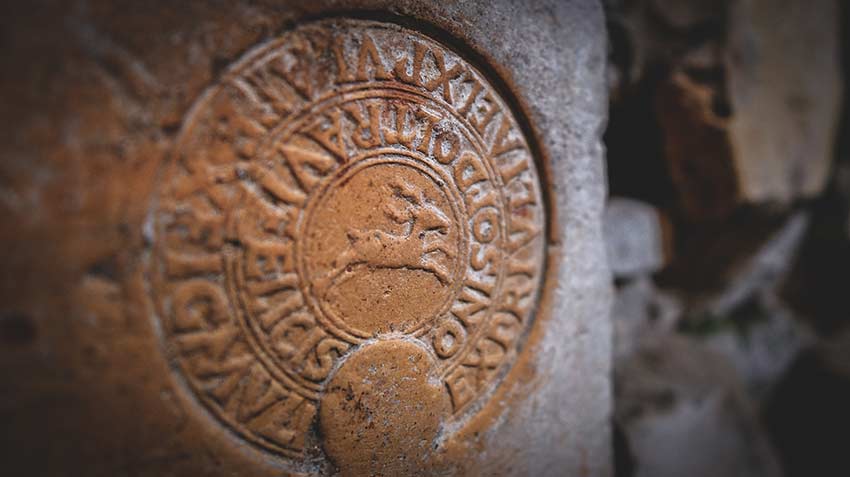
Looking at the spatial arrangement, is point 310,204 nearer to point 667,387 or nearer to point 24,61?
point 24,61

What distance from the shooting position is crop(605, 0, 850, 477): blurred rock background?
148 centimetres

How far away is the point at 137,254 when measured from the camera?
0.60 meters

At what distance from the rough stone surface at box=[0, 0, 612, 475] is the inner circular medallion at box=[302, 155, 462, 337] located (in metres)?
0.01

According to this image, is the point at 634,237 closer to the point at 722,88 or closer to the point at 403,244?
the point at 722,88

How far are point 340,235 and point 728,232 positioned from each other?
1.66 m

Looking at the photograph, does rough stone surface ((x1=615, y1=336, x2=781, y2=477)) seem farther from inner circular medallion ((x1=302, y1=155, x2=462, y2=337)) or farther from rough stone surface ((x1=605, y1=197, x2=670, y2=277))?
inner circular medallion ((x1=302, y1=155, x2=462, y2=337))

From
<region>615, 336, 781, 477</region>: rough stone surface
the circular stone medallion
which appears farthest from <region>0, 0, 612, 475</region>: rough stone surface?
<region>615, 336, 781, 477</region>: rough stone surface

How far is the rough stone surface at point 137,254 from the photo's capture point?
0.53 m

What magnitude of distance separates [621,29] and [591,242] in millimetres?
791

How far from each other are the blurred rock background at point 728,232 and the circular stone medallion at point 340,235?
0.80m

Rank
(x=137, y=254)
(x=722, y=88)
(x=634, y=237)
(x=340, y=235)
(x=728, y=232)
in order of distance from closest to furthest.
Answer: (x=137, y=254)
(x=340, y=235)
(x=722, y=88)
(x=634, y=237)
(x=728, y=232)

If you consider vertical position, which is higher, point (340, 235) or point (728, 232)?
point (340, 235)

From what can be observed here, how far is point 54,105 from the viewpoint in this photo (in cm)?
54

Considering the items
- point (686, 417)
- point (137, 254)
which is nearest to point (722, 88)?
point (686, 417)
